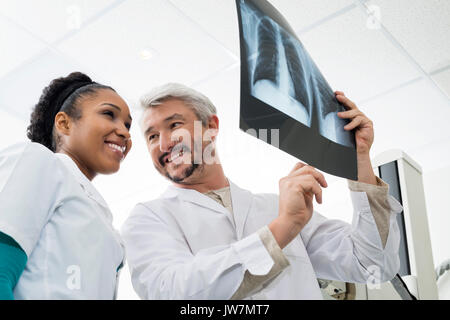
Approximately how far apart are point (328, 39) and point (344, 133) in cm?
195

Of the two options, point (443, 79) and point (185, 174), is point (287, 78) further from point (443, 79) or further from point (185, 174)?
point (443, 79)

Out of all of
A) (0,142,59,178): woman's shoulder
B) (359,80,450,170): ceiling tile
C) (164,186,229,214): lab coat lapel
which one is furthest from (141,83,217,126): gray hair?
(359,80,450,170): ceiling tile

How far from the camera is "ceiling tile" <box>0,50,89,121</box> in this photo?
3.09m

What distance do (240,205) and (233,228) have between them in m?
0.10

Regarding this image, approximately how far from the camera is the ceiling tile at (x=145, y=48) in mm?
2721

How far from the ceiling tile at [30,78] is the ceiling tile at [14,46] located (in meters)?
0.04

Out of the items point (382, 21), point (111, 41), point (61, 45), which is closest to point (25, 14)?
point (61, 45)

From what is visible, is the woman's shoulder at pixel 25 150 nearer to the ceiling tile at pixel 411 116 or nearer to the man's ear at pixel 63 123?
the man's ear at pixel 63 123

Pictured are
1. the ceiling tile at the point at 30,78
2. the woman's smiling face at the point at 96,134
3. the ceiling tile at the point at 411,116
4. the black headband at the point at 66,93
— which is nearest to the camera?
the woman's smiling face at the point at 96,134

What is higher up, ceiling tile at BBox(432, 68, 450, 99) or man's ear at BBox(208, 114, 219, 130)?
ceiling tile at BBox(432, 68, 450, 99)

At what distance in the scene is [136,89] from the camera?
11.1 feet

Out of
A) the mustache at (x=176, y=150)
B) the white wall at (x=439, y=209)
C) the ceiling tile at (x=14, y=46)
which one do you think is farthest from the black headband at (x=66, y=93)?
the white wall at (x=439, y=209)

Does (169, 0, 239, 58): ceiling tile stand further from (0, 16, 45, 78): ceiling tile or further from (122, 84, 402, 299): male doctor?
(122, 84, 402, 299): male doctor

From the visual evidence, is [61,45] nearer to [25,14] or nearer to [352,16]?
[25,14]
